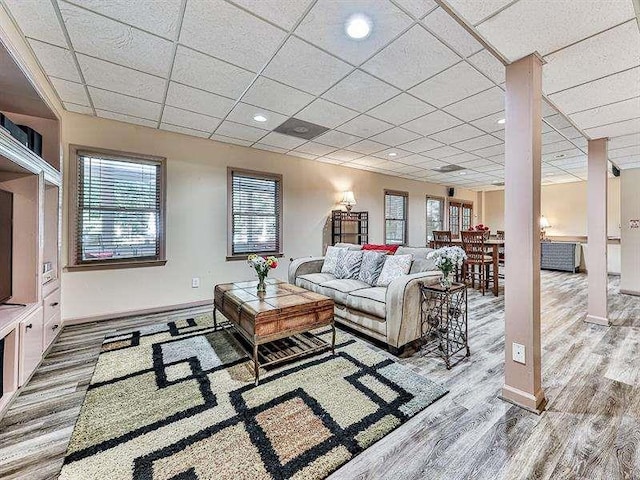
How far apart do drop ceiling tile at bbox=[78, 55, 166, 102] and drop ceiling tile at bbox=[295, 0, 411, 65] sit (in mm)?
1553

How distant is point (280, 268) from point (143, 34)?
3594 mm

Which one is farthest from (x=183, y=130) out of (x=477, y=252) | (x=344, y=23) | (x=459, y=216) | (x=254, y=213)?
(x=459, y=216)

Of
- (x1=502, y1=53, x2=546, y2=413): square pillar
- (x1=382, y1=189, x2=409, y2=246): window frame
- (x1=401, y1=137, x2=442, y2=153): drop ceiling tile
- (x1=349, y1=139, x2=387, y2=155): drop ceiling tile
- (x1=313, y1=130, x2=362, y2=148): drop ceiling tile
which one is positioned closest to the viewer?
(x1=502, y1=53, x2=546, y2=413): square pillar

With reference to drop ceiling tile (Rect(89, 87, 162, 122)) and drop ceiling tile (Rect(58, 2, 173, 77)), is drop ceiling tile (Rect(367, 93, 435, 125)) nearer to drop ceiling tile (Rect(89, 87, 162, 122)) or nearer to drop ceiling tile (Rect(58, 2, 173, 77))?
drop ceiling tile (Rect(58, 2, 173, 77))

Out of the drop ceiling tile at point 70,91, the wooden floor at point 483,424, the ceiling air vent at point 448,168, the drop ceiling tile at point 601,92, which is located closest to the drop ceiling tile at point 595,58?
the drop ceiling tile at point 601,92

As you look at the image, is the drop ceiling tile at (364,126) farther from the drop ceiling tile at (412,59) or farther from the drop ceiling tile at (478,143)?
the drop ceiling tile at (478,143)

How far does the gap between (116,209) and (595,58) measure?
488cm

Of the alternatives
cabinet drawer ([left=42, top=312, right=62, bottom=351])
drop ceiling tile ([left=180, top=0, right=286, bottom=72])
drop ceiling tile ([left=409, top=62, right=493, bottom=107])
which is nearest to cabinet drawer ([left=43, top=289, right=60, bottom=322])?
cabinet drawer ([left=42, top=312, right=62, bottom=351])

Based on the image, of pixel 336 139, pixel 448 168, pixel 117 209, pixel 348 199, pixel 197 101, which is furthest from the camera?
pixel 448 168

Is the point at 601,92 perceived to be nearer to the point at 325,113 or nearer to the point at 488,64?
the point at 488,64

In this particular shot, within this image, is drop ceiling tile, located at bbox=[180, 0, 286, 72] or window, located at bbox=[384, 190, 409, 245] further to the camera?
window, located at bbox=[384, 190, 409, 245]

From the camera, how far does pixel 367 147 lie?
14.8 feet

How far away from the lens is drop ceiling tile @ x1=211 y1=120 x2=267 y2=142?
3.63 m

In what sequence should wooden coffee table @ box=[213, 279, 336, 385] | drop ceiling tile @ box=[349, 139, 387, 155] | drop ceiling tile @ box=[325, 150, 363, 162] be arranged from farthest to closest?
drop ceiling tile @ box=[325, 150, 363, 162] → drop ceiling tile @ box=[349, 139, 387, 155] → wooden coffee table @ box=[213, 279, 336, 385]
